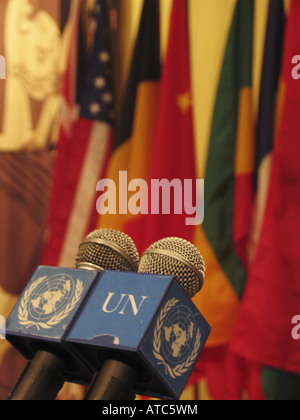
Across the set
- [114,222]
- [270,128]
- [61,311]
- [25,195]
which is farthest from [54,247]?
[61,311]

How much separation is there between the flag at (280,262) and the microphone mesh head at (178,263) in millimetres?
776

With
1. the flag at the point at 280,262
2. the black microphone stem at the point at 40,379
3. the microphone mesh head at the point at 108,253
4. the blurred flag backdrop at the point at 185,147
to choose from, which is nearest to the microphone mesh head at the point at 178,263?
the microphone mesh head at the point at 108,253

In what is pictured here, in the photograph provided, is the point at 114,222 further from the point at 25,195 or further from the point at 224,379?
the point at 25,195

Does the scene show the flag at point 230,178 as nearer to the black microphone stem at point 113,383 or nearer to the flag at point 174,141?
the flag at point 174,141

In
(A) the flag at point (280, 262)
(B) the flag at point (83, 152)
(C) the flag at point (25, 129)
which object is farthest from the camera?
(C) the flag at point (25, 129)

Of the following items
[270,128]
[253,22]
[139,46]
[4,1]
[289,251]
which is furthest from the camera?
[4,1]

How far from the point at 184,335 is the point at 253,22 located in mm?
1314

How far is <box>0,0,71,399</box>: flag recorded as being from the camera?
7.22 ft

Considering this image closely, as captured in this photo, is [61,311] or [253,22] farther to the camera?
[253,22]

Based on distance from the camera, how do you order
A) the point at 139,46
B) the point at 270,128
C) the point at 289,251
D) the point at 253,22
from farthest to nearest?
the point at 139,46
the point at 253,22
the point at 270,128
the point at 289,251

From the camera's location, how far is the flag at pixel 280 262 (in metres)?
1.32

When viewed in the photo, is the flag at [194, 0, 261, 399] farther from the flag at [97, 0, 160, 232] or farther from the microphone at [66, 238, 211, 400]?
the microphone at [66, 238, 211, 400]

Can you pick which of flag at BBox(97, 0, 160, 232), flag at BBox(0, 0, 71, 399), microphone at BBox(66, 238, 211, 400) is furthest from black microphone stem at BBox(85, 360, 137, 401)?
flag at BBox(0, 0, 71, 399)

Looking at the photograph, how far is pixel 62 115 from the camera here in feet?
6.73
